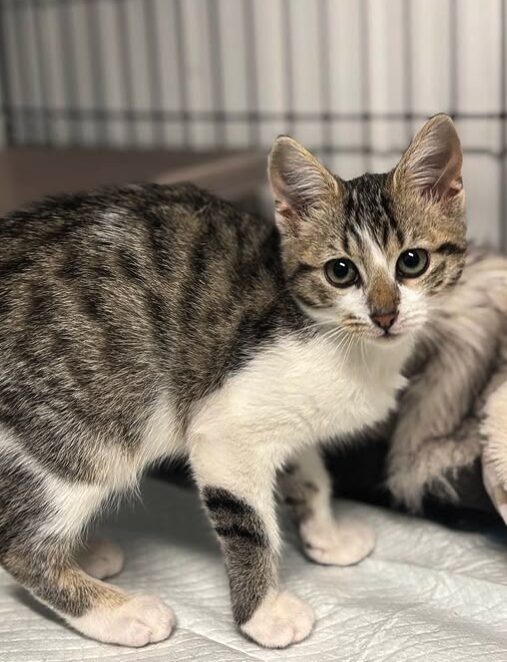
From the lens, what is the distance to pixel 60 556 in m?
1.13

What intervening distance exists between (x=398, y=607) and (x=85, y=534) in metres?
0.46

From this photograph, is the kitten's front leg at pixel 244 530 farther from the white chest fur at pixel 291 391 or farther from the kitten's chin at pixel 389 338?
the kitten's chin at pixel 389 338

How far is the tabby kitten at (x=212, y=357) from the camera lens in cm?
109

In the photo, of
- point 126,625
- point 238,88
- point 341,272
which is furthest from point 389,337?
point 238,88

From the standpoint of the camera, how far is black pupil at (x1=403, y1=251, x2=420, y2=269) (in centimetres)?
107

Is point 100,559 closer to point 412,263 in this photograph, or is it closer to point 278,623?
point 278,623

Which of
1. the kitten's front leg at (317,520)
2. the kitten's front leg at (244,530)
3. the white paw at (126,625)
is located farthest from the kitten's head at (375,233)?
the white paw at (126,625)

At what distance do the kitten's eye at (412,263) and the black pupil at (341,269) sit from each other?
0.06 metres

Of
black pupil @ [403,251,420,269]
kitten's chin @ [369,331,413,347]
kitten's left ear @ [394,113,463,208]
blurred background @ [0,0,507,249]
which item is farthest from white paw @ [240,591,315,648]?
blurred background @ [0,0,507,249]

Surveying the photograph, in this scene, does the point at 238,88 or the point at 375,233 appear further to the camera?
the point at 238,88

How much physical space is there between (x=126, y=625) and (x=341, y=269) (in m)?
0.54

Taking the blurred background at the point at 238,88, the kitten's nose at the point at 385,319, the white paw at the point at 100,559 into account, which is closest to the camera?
the kitten's nose at the point at 385,319

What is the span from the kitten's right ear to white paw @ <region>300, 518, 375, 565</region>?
480 millimetres

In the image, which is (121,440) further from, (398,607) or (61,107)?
(61,107)
